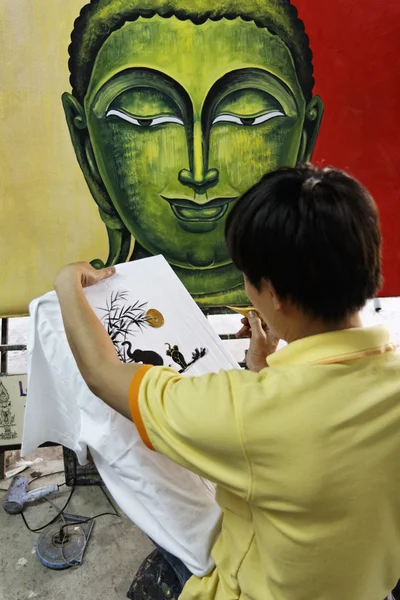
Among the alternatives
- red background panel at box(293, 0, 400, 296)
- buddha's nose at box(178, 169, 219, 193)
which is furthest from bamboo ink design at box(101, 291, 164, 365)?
red background panel at box(293, 0, 400, 296)

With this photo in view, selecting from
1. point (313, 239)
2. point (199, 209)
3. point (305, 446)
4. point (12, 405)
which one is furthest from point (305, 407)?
point (12, 405)

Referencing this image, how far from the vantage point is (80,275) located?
1047 mm

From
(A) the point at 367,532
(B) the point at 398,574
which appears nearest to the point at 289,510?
(A) the point at 367,532

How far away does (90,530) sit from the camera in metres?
1.67

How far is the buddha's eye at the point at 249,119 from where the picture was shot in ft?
5.32

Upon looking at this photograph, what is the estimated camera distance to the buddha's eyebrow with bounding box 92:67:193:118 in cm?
154

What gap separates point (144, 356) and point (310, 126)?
104 cm

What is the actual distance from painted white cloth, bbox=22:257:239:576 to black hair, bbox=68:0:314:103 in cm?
72

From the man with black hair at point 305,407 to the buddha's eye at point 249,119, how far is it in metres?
1.01

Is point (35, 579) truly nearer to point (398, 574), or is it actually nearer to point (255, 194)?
point (398, 574)

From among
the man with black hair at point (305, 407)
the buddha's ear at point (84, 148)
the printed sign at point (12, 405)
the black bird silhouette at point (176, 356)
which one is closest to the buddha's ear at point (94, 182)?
the buddha's ear at point (84, 148)

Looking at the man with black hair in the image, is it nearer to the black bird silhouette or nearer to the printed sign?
the black bird silhouette

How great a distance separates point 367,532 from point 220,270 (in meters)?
1.18

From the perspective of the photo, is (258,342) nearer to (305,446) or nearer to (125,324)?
(125,324)
